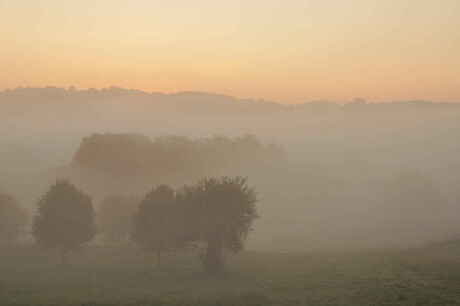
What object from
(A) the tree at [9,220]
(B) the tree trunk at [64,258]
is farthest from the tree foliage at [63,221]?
(A) the tree at [9,220]

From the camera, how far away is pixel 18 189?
419ft

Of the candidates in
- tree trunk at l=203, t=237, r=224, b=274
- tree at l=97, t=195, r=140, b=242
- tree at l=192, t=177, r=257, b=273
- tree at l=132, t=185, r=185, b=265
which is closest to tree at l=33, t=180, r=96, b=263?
tree at l=97, t=195, r=140, b=242

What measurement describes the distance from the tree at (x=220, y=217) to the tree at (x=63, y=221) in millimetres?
18544

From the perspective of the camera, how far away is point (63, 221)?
6228 cm

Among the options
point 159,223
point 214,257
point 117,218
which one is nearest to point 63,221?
point 117,218

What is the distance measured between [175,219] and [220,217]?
6889 millimetres

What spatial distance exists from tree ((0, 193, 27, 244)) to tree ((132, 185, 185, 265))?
86.4 ft

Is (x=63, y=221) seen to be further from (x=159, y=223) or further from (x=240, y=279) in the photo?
(x=240, y=279)

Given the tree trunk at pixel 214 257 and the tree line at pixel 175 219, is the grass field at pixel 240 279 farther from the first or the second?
the tree line at pixel 175 219

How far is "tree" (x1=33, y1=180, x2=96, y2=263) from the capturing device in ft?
201

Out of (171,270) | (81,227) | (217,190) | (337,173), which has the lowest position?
(171,270)

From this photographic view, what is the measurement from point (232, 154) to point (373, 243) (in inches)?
3642

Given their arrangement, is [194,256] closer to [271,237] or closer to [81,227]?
[81,227]

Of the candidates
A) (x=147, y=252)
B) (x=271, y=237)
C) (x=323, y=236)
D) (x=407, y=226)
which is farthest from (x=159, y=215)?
(x=407, y=226)
